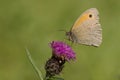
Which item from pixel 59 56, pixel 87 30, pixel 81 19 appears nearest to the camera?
pixel 59 56

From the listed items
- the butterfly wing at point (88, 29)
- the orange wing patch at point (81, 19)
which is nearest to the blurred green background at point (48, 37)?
the butterfly wing at point (88, 29)

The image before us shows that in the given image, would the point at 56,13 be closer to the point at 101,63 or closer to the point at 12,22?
the point at 12,22

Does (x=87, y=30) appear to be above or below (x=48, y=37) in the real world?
above

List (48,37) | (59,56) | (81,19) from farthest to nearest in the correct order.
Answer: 1. (48,37)
2. (81,19)
3. (59,56)

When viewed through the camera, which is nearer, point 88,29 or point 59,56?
point 59,56

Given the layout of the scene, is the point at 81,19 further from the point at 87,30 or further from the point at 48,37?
the point at 48,37

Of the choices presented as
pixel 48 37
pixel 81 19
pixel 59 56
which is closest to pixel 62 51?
pixel 59 56

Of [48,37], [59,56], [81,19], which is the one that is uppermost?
[81,19]

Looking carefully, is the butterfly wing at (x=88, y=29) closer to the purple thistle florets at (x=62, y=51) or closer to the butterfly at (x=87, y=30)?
the butterfly at (x=87, y=30)
